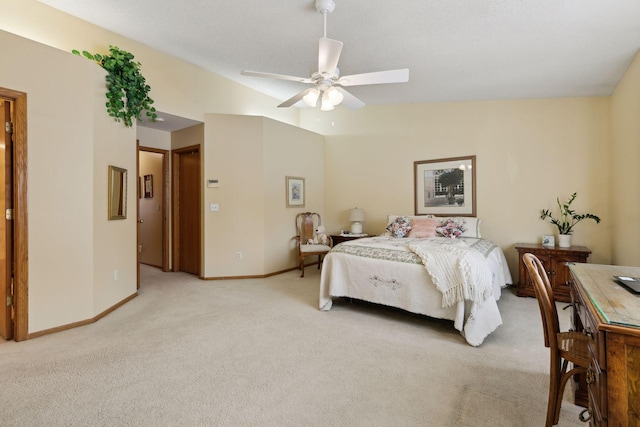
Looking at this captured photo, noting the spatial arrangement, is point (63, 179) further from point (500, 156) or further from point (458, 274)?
point (500, 156)

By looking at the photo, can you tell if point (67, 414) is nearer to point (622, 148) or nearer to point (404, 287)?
point (404, 287)

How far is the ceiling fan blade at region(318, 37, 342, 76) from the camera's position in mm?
2314

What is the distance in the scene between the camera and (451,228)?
14.3 ft

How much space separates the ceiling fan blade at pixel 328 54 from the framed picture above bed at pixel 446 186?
3059 millimetres

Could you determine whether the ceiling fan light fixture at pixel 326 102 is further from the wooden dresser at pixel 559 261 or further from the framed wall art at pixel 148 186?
the framed wall art at pixel 148 186

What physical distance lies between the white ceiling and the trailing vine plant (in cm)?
44

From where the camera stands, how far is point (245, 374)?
2158mm

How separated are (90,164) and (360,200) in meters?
4.17

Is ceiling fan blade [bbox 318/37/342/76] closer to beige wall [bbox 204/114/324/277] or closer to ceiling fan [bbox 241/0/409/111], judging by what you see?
ceiling fan [bbox 241/0/409/111]

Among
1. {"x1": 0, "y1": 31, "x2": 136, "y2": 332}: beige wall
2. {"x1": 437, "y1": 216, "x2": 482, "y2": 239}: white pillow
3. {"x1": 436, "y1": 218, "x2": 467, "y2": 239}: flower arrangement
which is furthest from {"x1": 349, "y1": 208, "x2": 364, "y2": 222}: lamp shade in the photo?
{"x1": 0, "y1": 31, "x2": 136, "y2": 332}: beige wall

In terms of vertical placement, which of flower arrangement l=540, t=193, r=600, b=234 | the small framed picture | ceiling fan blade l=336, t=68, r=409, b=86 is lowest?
the small framed picture

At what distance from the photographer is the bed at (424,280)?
8.79 ft

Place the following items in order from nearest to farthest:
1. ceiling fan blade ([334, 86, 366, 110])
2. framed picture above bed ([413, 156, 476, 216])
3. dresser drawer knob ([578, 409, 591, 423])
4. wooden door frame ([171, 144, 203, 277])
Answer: dresser drawer knob ([578, 409, 591, 423])
ceiling fan blade ([334, 86, 366, 110])
framed picture above bed ([413, 156, 476, 216])
wooden door frame ([171, 144, 203, 277])

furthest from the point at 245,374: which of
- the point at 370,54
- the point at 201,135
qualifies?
the point at 201,135
